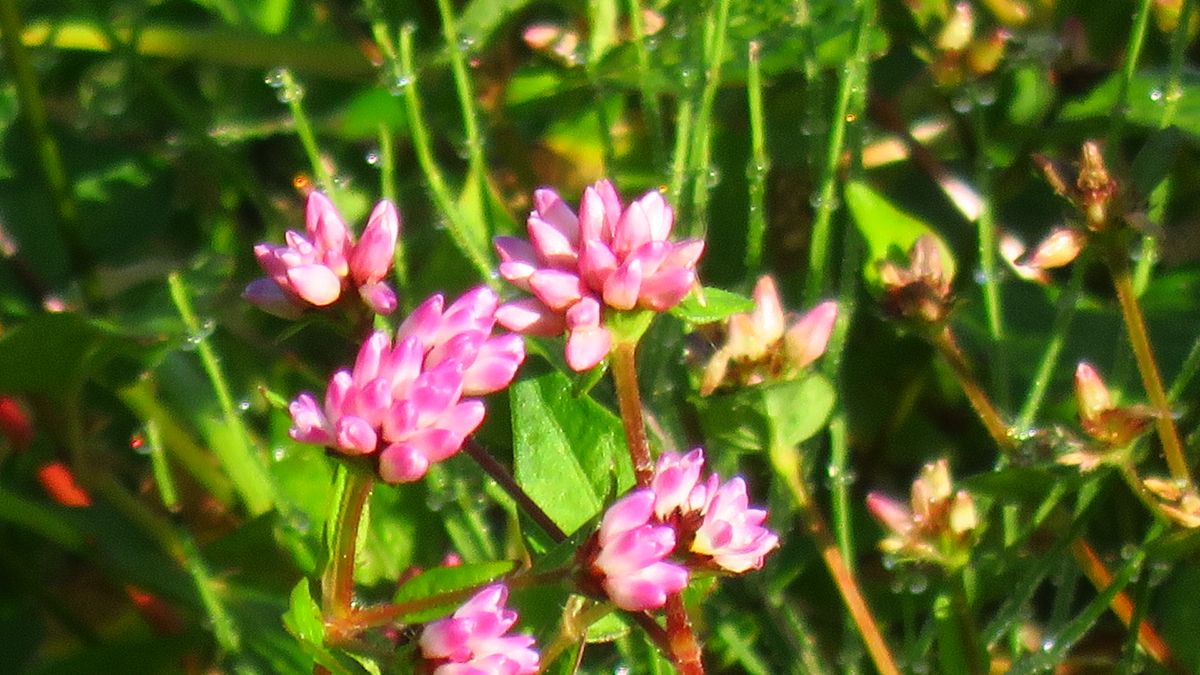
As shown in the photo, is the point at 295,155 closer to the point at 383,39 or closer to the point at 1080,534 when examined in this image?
the point at 383,39

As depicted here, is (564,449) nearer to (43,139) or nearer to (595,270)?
(595,270)

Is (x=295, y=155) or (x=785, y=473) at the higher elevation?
(x=295, y=155)

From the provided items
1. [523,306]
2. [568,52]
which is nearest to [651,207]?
[523,306]

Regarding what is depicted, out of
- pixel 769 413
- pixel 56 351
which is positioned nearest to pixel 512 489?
pixel 769 413

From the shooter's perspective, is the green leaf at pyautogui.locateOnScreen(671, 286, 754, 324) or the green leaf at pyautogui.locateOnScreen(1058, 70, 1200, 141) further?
the green leaf at pyautogui.locateOnScreen(1058, 70, 1200, 141)

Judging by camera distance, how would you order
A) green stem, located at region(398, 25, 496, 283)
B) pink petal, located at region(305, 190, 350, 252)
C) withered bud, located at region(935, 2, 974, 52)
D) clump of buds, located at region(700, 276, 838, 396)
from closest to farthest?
pink petal, located at region(305, 190, 350, 252)
clump of buds, located at region(700, 276, 838, 396)
green stem, located at region(398, 25, 496, 283)
withered bud, located at region(935, 2, 974, 52)

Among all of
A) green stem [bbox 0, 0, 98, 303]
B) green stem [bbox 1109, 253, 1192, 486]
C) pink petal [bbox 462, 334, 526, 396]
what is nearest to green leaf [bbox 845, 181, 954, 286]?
green stem [bbox 1109, 253, 1192, 486]

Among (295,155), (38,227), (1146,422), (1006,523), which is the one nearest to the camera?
(1146,422)

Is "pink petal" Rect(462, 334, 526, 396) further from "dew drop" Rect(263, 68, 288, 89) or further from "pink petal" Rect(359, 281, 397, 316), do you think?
"dew drop" Rect(263, 68, 288, 89)
